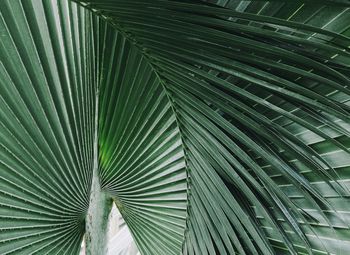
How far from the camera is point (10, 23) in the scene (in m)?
1.05

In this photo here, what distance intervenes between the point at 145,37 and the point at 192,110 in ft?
0.77

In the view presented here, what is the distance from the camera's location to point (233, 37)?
2.45 ft

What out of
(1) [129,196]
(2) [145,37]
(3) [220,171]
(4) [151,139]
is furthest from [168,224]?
(2) [145,37]

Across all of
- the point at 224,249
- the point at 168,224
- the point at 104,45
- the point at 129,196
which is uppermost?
the point at 104,45

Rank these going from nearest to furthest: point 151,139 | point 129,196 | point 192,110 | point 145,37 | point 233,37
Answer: point 233,37 < point 145,37 < point 192,110 < point 151,139 < point 129,196

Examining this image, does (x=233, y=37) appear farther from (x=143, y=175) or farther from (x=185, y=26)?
(x=143, y=175)

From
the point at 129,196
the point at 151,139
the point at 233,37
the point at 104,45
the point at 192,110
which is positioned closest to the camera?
the point at 233,37

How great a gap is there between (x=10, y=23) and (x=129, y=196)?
81cm

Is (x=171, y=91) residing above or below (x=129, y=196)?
above

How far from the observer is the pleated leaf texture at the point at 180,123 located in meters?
0.77

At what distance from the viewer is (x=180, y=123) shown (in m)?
1.14

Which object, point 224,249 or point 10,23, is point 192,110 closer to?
point 224,249

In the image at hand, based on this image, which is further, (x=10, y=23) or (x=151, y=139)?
(x=151, y=139)

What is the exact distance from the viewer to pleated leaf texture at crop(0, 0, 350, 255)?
30.4 inches
